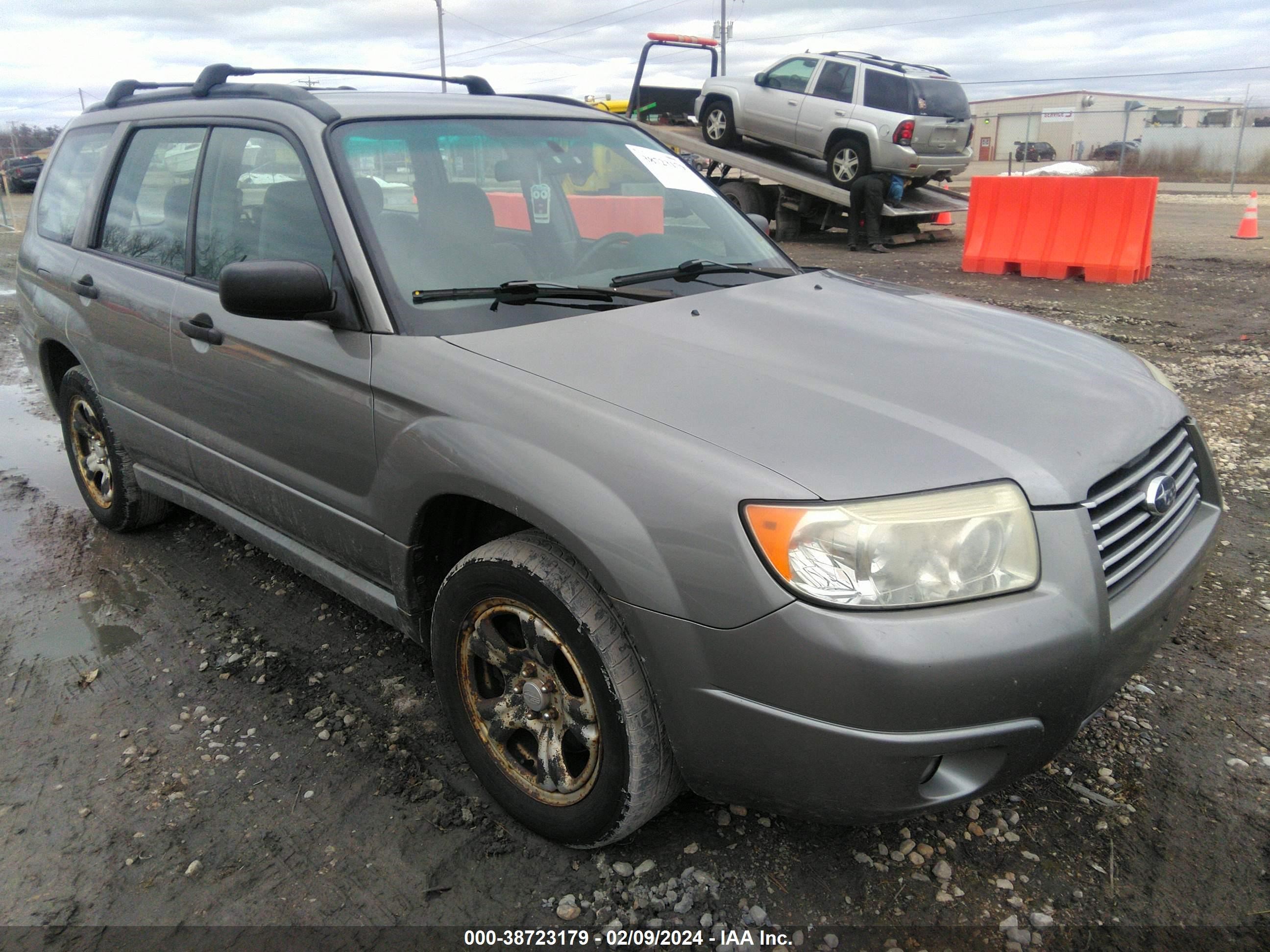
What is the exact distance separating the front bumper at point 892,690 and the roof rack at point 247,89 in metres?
2.04

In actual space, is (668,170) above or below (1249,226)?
above

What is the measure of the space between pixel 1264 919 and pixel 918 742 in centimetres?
103

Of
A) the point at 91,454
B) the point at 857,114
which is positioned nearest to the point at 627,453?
the point at 91,454

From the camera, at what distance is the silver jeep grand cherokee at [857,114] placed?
1333cm

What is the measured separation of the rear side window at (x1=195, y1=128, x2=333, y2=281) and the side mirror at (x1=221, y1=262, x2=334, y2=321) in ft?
0.73

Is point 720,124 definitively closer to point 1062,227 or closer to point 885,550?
point 1062,227

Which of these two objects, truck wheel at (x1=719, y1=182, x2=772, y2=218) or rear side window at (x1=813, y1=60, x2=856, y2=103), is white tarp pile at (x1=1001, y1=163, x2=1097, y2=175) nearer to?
truck wheel at (x1=719, y1=182, x2=772, y2=218)

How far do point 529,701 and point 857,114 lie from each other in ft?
42.9

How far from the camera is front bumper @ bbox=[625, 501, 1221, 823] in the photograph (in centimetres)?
177

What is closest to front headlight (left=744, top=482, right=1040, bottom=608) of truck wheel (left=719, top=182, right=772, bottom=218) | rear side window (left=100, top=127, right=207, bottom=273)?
rear side window (left=100, top=127, right=207, bottom=273)

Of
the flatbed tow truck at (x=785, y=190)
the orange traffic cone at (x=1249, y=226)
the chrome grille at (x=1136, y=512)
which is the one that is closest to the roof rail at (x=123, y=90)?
the chrome grille at (x=1136, y=512)

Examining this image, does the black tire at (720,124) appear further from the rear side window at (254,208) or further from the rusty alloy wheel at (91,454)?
the rear side window at (254,208)

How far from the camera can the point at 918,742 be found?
1.80m

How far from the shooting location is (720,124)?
1514 cm
